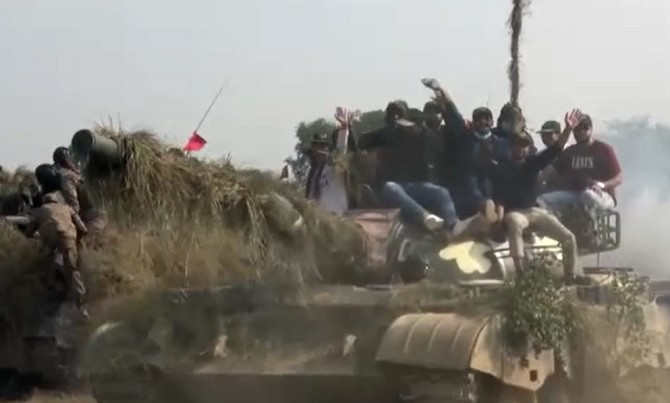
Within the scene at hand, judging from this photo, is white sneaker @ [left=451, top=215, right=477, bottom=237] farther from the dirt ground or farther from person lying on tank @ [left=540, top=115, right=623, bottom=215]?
the dirt ground

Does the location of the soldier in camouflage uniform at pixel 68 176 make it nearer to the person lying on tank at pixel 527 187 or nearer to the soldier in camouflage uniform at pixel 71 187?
the soldier in camouflage uniform at pixel 71 187

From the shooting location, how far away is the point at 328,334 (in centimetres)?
1022

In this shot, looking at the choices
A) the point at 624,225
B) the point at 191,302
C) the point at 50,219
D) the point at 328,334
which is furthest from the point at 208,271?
the point at 624,225

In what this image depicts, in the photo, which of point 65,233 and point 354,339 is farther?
point 65,233

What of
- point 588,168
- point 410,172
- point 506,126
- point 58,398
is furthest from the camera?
point 58,398

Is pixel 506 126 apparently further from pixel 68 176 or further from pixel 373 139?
pixel 68 176

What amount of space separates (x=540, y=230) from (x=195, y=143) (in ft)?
8.77

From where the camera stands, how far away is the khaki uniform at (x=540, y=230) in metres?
10.9

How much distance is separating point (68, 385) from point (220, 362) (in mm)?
4155

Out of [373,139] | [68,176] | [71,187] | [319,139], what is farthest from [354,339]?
[68,176]

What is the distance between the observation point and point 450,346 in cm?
924

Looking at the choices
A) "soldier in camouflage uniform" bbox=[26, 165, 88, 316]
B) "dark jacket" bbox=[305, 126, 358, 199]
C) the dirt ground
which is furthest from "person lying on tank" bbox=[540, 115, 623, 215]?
the dirt ground

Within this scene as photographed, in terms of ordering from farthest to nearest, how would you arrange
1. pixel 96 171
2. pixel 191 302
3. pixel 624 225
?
pixel 624 225 → pixel 191 302 → pixel 96 171

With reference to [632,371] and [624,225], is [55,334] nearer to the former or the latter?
[632,371]
